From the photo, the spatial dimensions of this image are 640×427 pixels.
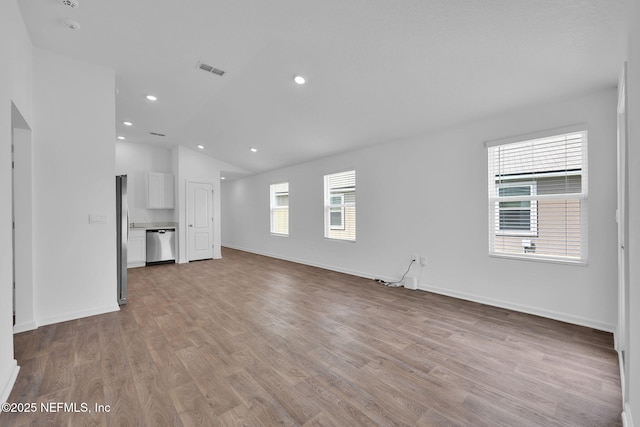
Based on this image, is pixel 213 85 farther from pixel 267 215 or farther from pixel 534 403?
pixel 534 403

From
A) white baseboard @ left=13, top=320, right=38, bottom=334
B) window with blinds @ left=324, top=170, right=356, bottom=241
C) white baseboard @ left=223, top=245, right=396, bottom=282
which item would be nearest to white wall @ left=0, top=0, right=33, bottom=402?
white baseboard @ left=13, top=320, right=38, bottom=334

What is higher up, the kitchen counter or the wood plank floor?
the kitchen counter

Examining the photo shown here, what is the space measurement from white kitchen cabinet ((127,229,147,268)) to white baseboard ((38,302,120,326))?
3.24 metres

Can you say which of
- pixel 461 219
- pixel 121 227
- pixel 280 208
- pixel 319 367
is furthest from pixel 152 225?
pixel 461 219

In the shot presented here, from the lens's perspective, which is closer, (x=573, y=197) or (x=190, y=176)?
(x=573, y=197)

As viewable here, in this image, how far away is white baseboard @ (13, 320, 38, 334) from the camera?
2.72 meters

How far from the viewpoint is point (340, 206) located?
5.63m

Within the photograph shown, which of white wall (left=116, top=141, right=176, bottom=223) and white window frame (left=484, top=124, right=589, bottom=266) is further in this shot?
white wall (left=116, top=141, right=176, bottom=223)

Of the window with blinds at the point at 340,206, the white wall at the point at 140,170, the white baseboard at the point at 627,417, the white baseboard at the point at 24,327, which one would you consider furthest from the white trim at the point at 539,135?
the white wall at the point at 140,170

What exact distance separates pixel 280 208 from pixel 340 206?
2222 millimetres

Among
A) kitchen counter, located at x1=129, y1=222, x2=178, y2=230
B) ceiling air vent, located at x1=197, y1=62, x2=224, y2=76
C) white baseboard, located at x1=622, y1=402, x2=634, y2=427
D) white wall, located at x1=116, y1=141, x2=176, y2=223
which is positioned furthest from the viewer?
white wall, located at x1=116, y1=141, x2=176, y2=223

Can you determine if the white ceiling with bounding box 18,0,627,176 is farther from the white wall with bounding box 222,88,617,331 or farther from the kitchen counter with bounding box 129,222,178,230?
the kitchen counter with bounding box 129,222,178,230

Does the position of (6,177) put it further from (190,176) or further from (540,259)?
(190,176)

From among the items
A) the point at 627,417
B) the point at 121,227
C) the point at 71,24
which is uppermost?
the point at 71,24
